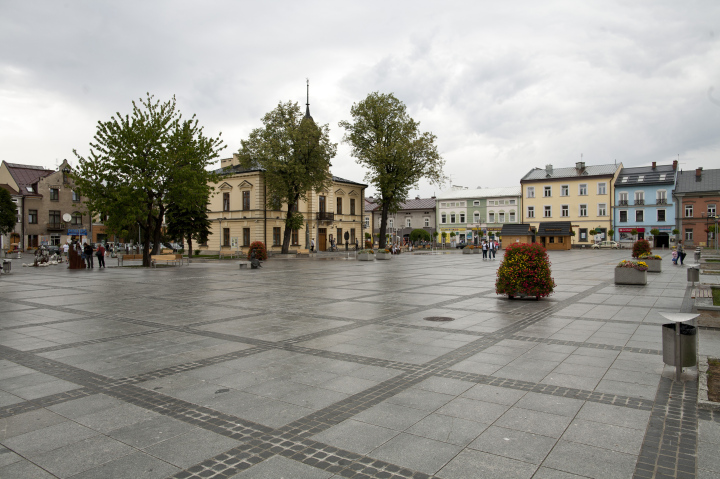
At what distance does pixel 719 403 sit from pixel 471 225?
79.4m

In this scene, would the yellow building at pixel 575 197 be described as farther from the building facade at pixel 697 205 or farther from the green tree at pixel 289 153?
the green tree at pixel 289 153

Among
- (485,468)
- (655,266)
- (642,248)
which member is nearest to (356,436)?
(485,468)

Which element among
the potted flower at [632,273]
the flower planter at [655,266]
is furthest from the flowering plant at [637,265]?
the flower planter at [655,266]

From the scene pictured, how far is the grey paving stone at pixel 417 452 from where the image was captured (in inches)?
157

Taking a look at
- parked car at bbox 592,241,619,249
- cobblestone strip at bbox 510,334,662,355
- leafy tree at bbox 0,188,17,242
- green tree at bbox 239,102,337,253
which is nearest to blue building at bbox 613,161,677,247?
parked car at bbox 592,241,619,249

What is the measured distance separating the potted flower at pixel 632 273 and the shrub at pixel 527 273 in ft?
17.7

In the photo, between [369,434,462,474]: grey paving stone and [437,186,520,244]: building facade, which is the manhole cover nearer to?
[369,434,462,474]: grey paving stone

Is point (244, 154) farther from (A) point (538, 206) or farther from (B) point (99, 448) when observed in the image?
(A) point (538, 206)

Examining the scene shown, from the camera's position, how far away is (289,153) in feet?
139

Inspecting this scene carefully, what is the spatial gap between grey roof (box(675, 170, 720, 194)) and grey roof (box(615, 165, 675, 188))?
1631 mm

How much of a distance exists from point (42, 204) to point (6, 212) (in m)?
8.40

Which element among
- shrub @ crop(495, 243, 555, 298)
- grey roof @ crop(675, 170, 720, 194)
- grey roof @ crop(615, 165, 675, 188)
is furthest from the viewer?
grey roof @ crop(615, 165, 675, 188)

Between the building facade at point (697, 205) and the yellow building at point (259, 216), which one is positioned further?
the building facade at point (697, 205)

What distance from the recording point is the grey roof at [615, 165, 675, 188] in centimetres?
6812
